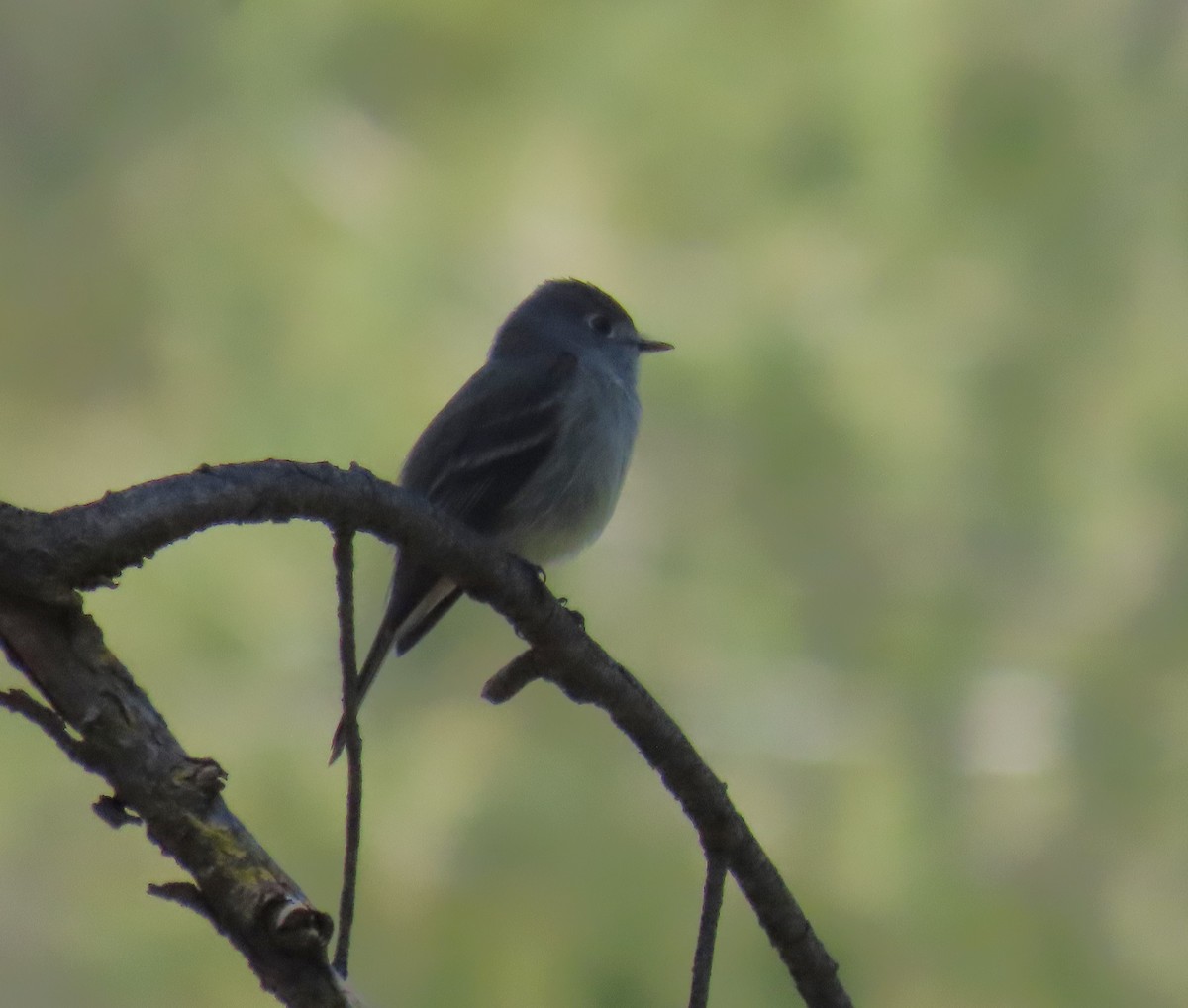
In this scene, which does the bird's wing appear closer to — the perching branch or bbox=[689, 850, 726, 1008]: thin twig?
bbox=[689, 850, 726, 1008]: thin twig

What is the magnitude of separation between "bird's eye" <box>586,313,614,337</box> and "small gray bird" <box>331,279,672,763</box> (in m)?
0.24

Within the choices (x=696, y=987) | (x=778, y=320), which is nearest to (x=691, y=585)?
(x=778, y=320)

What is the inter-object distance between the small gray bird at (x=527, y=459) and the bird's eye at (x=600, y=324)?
9.6 inches

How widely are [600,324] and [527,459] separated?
71 cm

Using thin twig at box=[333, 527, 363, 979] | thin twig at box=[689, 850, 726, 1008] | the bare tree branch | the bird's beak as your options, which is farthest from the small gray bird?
the bare tree branch

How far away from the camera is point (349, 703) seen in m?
1.51

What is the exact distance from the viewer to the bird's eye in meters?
3.51

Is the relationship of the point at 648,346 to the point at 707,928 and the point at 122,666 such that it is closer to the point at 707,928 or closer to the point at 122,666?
the point at 707,928

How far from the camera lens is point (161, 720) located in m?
1.22

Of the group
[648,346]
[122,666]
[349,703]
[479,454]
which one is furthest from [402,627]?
[122,666]

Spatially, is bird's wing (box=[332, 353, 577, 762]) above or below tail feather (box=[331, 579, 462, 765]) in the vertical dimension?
above

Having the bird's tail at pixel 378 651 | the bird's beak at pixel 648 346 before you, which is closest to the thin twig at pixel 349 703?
the bird's tail at pixel 378 651

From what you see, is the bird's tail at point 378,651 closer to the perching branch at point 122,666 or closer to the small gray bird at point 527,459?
the small gray bird at point 527,459

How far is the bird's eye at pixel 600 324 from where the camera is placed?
11.5 feet
